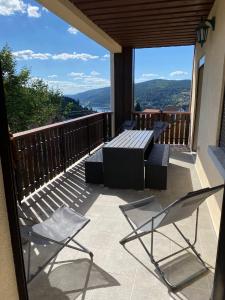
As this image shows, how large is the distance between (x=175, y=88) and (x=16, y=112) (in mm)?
12185

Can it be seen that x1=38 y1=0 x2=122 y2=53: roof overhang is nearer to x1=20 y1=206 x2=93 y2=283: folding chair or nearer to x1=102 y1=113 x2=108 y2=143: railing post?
x1=102 y1=113 x2=108 y2=143: railing post

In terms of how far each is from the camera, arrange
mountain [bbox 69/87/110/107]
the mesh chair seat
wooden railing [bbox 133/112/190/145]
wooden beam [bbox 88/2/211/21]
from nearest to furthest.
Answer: the mesh chair seat < wooden beam [bbox 88/2/211/21] < wooden railing [bbox 133/112/190/145] < mountain [bbox 69/87/110/107]

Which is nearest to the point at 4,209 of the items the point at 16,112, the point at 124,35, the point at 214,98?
the point at 214,98

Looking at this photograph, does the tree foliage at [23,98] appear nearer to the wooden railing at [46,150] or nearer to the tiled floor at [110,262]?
the wooden railing at [46,150]

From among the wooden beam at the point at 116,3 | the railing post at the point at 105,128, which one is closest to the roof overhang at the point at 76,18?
the wooden beam at the point at 116,3

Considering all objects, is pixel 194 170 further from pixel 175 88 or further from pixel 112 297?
pixel 175 88

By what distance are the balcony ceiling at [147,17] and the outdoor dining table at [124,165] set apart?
84.1 inches

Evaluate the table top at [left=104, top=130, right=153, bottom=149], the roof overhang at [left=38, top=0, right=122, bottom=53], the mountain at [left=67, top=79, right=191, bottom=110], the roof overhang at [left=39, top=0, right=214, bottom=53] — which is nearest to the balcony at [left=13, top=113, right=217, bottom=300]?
the table top at [left=104, top=130, right=153, bottom=149]

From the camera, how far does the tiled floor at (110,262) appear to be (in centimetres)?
179

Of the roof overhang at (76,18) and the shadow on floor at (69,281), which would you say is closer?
the shadow on floor at (69,281)

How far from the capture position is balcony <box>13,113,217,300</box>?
181 centimetres

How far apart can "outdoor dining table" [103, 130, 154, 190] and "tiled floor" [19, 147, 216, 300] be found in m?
0.35

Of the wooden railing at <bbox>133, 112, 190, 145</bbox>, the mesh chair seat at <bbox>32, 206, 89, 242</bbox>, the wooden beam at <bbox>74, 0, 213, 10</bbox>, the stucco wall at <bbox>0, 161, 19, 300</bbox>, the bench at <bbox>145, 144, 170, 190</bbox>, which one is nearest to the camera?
the stucco wall at <bbox>0, 161, 19, 300</bbox>

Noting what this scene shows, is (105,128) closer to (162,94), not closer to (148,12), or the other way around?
(162,94)
